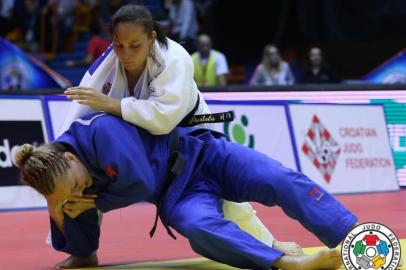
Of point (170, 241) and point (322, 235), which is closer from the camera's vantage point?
point (322, 235)

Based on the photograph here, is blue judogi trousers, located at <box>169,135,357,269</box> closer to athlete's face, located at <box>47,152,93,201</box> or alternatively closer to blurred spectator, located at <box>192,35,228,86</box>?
athlete's face, located at <box>47,152,93,201</box>

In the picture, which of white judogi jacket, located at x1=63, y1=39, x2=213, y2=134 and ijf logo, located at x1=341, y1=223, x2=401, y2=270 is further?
white judogi jacket, located at x1=63, y1=39, x2=213, y2=134

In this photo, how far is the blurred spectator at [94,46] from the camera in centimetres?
1476

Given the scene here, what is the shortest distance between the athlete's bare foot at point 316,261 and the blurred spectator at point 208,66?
340 inches

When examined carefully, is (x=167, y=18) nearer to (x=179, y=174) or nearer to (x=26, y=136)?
(x=26, y=136)

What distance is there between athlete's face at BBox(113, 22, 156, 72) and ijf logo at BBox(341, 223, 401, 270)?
134 cm

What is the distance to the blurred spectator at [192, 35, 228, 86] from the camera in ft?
42.7

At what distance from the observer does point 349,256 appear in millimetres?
4258

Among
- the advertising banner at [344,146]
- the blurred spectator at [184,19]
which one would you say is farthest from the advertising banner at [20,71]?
the advertising banner at [344,146]

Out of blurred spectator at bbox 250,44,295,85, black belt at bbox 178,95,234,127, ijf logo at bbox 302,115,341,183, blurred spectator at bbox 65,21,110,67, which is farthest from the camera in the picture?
blurred spectator at bbox 65,21,110,67

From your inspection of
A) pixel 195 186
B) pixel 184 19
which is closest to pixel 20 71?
pixel 184 19

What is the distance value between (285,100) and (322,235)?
5682 mm

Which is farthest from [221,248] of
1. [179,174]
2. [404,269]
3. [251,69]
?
[251,69]

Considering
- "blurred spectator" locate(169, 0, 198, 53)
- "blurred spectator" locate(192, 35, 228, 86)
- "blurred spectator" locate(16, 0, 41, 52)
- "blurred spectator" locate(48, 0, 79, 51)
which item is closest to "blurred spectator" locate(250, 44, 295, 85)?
"blurred spectator" locate(192, 35, 228, 86)
